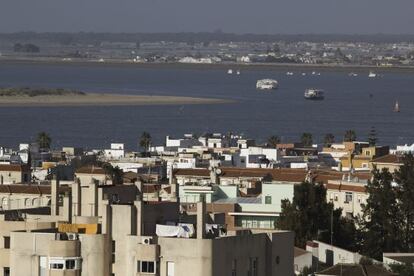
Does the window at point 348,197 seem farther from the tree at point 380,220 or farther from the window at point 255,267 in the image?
the window at point 255,267

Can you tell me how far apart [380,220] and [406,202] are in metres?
0.71

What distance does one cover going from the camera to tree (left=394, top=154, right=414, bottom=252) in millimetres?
30125

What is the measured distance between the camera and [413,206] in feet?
102

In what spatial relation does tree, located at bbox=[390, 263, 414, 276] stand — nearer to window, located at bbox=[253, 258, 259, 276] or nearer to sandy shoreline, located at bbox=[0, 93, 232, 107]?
window, located at bbox=[253, 258, 259, 276]

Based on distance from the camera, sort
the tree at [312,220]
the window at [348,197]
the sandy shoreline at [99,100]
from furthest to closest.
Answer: the sandy shoreline at [99,100]
the window at [348,197]
the tree at [312,220]

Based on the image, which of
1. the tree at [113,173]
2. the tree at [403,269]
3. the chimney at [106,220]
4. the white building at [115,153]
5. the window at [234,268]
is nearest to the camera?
the window at [234,268]

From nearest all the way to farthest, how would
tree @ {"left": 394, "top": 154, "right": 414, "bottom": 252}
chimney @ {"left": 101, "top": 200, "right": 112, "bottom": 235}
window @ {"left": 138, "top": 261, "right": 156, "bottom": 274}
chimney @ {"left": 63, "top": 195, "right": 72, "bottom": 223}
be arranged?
window @ {"left": 138, "top": 261, "right": 156, "bottom": 274} < chimney @ {"left": 101, "top": 200, "right": 112, "bottom": 235} < chimney @ {"left": 63, "top": 195, "right": 72, "bottom": 223} < tree @ {"left": 394, "top": 154, "right": 414, "bottom": 252}

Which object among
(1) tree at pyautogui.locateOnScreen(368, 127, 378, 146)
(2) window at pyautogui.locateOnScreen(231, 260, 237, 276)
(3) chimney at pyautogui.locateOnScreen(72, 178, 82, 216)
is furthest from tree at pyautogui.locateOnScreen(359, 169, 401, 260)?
(1) tree at pyautogui.locateOnScreen(368, 127, 378, 146)

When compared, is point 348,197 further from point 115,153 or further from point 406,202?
point 115,153

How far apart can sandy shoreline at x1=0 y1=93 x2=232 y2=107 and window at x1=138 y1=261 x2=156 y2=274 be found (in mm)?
121115

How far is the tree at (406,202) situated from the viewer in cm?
3012

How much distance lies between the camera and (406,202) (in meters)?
31.2

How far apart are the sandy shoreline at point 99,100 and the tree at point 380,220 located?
106 meters

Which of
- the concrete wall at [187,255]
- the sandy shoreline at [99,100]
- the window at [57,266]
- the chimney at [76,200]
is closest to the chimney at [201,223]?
the concrete wall at [187,255]
